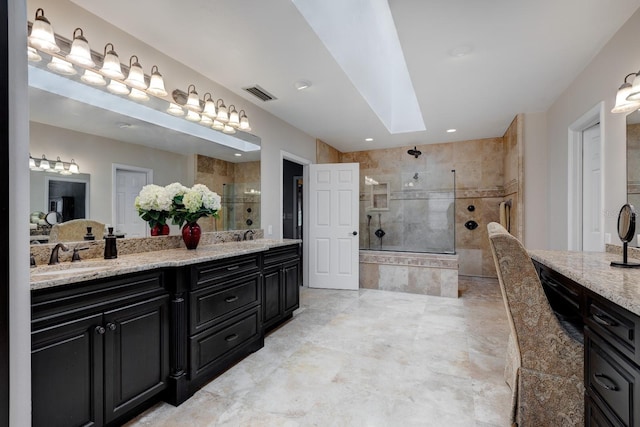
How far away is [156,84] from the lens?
229 centimetres

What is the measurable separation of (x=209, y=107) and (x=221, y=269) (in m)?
1.62

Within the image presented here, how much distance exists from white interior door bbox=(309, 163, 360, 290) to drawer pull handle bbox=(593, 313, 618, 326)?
3532mm

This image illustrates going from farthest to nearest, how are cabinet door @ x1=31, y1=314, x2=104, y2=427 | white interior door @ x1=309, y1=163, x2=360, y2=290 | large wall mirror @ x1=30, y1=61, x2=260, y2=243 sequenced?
white interior door @ x1=309, y1=163, x2=360, y2=290 < large wall mirror @ x1=30, y1=61, x2=260, y2=243 < cabinet door @ x1=31, y1=314, x2=104, y2=427

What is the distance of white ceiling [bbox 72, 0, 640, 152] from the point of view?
202 cm

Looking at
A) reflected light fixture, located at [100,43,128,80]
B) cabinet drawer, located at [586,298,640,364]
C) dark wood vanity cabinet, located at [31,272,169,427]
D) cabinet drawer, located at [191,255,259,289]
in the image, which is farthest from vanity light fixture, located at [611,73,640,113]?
reflected light fixture, located at [100,43,128,80]

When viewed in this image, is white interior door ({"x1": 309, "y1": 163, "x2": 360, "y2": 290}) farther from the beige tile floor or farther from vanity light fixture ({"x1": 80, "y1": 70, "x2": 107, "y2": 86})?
vanity light fixture ({"x1": 80, "y1": 70, "x2": 107, "y2": 86})

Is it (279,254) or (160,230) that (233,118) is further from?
(279,254)

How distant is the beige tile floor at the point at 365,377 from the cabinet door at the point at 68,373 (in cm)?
39

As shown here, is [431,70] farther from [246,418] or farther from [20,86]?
[246,418]

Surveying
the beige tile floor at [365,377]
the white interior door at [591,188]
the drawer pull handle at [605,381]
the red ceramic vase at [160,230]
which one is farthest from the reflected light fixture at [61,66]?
the white interior door at [591,188]

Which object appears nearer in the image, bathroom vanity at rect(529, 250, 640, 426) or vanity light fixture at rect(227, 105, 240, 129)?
bathroom vanity at rect(529, 250, 640, 426)

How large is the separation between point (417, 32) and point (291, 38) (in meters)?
0.99

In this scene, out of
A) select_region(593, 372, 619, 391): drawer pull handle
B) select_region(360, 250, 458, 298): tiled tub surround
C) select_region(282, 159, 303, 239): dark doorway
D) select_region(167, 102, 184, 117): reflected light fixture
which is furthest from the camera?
select_region(282, 159, 303, 239): dark doorway

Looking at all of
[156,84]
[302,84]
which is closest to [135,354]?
[156,84]
